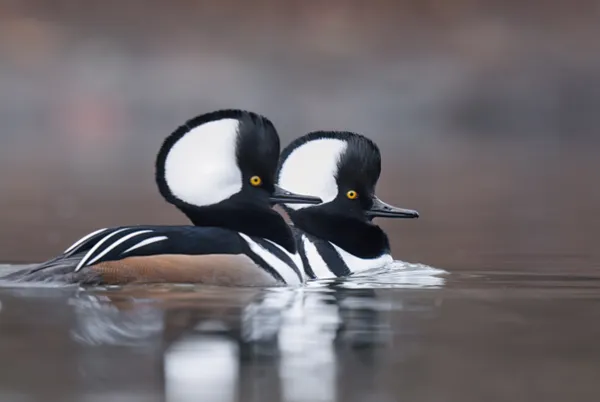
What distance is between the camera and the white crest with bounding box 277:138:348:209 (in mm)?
9344

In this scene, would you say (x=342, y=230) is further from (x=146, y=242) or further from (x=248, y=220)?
(x=146, y=242)

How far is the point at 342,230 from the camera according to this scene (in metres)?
9.74

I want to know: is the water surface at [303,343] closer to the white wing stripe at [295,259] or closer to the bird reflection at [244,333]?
the bird reflection at [244,333]

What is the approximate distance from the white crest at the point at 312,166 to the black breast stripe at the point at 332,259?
308 millimetres

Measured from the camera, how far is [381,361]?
5891 mm

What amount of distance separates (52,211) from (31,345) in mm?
7706

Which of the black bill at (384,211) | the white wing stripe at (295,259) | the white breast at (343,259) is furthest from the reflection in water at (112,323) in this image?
the black bill at (384,211)

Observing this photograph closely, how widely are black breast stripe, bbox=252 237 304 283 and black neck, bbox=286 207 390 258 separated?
4.29ft

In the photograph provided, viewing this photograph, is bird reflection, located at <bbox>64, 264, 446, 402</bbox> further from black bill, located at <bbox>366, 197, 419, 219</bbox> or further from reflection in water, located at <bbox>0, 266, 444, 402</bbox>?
black bill, located at <bbox>366, 197, 419, 219</bbox>

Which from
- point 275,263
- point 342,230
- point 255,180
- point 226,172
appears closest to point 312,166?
point 342,230

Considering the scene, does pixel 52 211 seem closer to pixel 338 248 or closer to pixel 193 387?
pixel 338 248

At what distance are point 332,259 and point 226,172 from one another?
1.32 metres

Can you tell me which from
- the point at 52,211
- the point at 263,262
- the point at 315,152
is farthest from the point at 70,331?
the point at 52,211

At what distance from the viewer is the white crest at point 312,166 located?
934cm
